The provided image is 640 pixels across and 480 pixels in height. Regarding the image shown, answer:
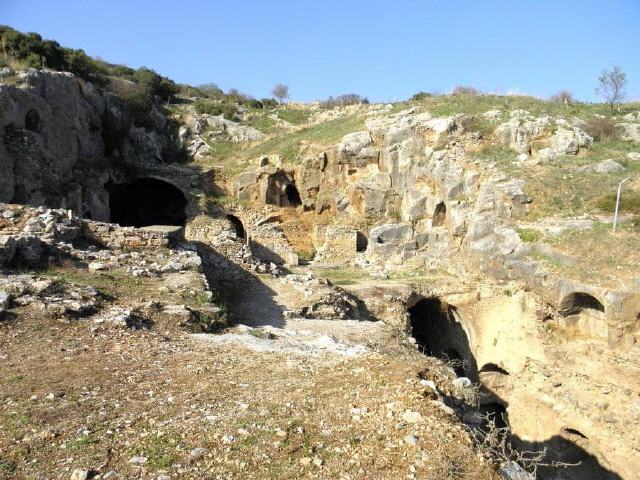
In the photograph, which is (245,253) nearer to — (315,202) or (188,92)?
(315,202)

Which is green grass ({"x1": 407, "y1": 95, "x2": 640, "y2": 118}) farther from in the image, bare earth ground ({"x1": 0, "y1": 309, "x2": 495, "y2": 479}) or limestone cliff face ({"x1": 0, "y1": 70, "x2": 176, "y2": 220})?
bare earth ground ({"x1": 0, "y1": 309, "x2": 495, "y2": 479})

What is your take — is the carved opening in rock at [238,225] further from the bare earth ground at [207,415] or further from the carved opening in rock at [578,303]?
the bare earth ground at [207,415]

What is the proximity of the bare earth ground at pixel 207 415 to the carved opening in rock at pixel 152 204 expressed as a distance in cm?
2097

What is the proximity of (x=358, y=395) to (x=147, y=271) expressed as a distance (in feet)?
21.7

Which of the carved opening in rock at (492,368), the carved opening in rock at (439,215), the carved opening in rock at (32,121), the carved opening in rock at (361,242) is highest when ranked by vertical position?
the carved opening in rock at (32,121)

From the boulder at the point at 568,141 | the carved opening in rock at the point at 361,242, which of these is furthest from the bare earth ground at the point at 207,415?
the boulder at the point at 568,141

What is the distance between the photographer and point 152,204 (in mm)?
27844

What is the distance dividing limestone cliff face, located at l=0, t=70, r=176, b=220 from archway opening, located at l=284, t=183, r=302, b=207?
26.5 feet

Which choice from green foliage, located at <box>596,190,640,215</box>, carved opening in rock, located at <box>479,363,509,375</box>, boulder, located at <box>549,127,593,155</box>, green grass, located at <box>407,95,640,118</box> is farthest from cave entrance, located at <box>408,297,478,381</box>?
green grass, located at <box>407,95,640,118</box>

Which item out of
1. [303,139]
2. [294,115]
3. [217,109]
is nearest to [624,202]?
[303,139]

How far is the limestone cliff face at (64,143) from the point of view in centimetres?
1819

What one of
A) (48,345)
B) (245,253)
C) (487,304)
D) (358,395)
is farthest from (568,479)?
(48,345)

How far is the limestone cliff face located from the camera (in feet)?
59.7

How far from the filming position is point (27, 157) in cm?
1858
